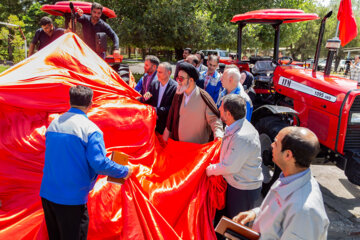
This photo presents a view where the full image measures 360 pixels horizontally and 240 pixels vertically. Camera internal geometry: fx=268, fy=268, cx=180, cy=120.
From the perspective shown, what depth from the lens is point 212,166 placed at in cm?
276

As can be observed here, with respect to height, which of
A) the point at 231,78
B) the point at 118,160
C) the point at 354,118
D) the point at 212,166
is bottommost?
the point at 212,166

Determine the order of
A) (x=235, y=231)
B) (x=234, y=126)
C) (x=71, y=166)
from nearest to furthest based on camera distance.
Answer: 1. (x=235, y=231)
2. (x=71, y=166)
3. (x=234, y=126)

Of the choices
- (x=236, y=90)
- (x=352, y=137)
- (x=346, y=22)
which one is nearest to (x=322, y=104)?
(x=352, y=137)

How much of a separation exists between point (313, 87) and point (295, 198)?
11.5 ft

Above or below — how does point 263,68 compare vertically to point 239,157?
above

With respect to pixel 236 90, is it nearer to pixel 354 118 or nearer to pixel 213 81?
pixel 213 81

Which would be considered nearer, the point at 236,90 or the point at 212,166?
the point at 212,166

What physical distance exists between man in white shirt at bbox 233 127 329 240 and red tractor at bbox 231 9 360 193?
2.70 metres

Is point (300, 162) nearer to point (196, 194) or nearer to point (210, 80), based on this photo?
point (196, 194)

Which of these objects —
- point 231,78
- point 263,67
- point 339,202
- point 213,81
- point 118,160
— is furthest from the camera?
point 263,67

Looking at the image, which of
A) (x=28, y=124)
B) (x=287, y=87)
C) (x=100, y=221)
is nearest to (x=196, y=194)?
(x=100, y=221)

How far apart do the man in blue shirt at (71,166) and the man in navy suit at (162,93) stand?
173cm

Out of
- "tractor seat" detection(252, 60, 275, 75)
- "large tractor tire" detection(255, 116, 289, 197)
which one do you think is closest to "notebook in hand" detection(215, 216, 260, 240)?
"large tractor tire" detection(255, 116, 289, 197)

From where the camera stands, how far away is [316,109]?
4.31m
